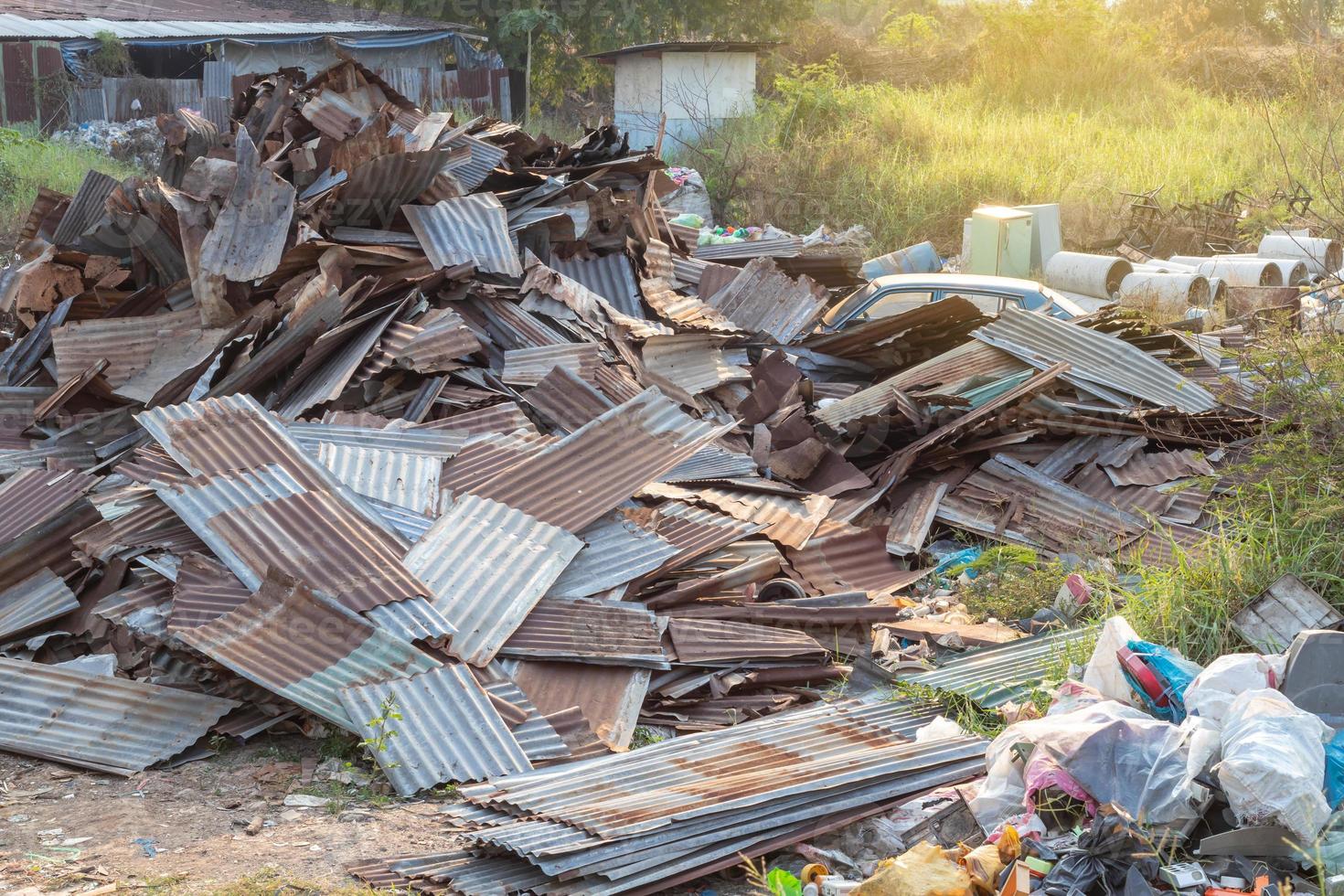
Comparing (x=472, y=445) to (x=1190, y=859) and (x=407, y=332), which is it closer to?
(x=407, y=332)

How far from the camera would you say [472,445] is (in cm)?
634

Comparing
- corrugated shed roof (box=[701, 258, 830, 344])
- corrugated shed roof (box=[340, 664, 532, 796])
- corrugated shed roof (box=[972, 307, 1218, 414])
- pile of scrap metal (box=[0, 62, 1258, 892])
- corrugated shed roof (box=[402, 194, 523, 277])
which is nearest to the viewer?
corrugated shed roof (box=[340, 664, 532, 796])

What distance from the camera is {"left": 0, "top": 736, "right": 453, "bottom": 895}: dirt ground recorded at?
3.80 m

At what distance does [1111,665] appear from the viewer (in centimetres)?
439

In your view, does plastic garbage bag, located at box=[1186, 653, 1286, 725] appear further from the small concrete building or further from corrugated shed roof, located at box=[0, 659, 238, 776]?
the small concrete building

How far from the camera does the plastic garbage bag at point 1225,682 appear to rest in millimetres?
3836

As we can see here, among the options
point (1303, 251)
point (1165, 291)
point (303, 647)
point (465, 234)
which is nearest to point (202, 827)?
point (303, 647)

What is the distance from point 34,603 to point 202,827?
217 centimetres

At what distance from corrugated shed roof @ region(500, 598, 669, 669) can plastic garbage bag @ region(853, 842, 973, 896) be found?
1.93 metres

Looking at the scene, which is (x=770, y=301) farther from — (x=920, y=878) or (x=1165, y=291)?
(x=920, y=878)

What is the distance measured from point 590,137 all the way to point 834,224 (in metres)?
7.05

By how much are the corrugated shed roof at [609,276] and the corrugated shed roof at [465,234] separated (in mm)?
695

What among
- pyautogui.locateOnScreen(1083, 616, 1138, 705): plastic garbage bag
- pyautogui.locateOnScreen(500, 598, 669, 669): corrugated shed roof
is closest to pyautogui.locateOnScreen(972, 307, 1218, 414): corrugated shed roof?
pyautogui.locateOnScreen(1083, 616, 1138, 705): plastic garbage bag

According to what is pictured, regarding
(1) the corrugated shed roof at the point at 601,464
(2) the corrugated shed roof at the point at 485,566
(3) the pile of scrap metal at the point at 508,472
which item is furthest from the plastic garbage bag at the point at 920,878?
(1) the corrugated shed roof at the point at 601,464
